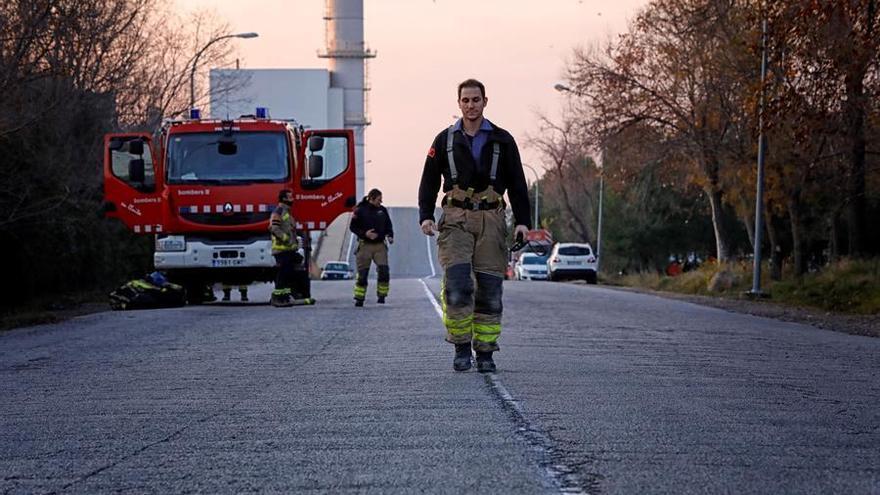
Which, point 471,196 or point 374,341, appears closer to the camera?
point 471,196

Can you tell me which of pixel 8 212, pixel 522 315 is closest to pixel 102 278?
pixel 8 212

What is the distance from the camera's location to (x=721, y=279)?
138 feet

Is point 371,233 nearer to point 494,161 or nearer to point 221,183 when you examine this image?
point 221,183

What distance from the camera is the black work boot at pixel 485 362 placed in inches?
430

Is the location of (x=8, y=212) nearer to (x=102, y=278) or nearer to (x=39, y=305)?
(x=39, y=305)

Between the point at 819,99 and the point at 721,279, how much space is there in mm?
16517

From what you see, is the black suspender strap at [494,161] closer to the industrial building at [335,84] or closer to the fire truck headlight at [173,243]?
the fire truck headlight at [173,243]

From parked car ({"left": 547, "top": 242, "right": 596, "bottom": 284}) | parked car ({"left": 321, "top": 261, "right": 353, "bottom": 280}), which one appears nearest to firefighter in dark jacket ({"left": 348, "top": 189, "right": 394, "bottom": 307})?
parked car ({"left": 547, "top": 242, "right": 596, "bottom": 284})

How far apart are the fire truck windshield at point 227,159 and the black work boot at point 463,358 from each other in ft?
44.5

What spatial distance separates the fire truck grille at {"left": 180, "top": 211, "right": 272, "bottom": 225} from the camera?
79.9ft

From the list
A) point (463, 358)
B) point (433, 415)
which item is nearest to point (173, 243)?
point (463, 358)

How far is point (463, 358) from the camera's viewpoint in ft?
36.1

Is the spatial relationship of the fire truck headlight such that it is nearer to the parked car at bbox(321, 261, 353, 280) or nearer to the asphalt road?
the asphalt road

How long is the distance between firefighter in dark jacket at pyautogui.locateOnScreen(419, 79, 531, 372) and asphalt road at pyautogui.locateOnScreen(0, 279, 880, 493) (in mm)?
446
